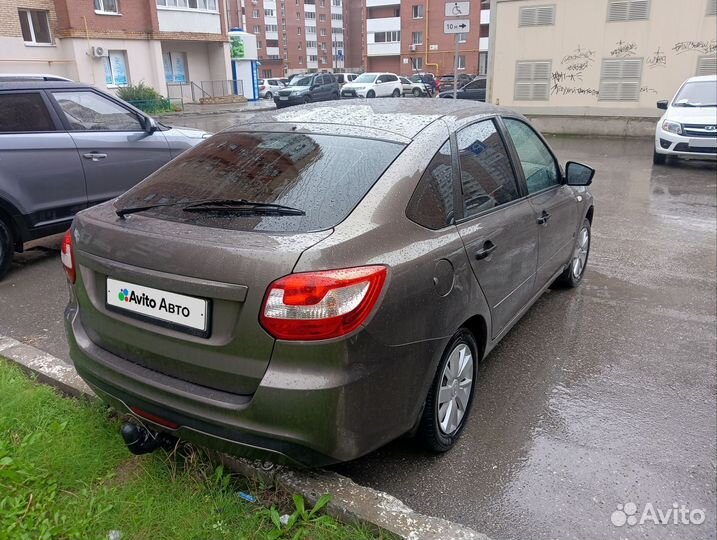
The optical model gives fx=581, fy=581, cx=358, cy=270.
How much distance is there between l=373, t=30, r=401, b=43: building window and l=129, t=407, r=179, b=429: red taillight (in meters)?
65.7

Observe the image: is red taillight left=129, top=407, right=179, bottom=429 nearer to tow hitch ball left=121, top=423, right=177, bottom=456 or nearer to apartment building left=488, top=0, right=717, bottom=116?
tow hitch ball left=121, top=423, right=177, bottom=456

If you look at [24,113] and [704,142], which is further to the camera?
→ [704,142]

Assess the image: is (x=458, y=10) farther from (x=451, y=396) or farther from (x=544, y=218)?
(x=451, y=396)

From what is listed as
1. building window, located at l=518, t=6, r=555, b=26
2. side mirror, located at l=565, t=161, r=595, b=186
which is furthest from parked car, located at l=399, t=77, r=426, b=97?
side mirror, located at l=565, t=161, r=595, b=186

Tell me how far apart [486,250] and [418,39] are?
6349 cm

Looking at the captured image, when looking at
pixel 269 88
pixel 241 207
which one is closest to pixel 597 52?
pixel 241 207

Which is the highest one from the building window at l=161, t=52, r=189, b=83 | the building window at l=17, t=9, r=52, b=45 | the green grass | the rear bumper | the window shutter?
the building window at l=17, t=9, r=52, b=45

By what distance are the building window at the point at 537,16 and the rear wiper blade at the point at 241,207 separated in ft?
59.4

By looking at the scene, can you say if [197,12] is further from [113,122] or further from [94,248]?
[94,248]

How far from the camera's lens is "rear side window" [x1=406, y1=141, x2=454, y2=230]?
2.59 meters

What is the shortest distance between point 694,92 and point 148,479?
13.6 metres

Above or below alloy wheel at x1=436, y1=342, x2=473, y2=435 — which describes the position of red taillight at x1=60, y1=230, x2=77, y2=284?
above

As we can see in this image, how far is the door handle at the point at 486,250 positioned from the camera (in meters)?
2.89

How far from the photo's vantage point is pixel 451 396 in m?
2.85
